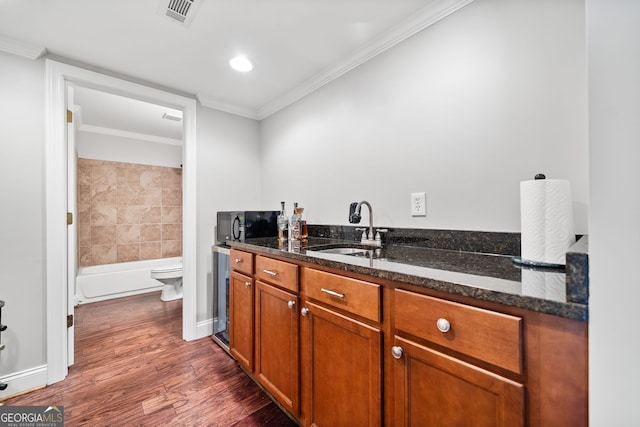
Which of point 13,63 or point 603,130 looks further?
point 13,63

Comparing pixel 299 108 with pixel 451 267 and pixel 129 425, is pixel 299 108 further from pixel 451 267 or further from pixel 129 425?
pixel 129 425

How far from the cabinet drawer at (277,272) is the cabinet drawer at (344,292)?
0.24 ft

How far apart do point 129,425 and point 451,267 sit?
5.80 ft

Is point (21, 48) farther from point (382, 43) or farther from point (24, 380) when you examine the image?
point (382, 43)

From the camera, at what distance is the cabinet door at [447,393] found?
660 mm

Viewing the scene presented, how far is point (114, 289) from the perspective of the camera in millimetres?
3527

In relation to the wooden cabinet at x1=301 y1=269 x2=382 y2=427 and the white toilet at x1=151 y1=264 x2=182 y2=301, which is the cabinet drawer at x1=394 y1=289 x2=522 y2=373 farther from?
the white toilet at x1=151 y1=264 x2=182 y2=301

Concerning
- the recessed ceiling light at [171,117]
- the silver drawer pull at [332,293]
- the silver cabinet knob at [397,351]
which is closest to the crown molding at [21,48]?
the recessed ceiling light at [171,117]

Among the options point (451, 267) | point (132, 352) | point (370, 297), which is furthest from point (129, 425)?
point (451, 267)

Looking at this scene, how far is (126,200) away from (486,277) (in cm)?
460

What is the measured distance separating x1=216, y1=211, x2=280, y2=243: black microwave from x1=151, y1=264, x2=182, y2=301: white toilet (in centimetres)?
123

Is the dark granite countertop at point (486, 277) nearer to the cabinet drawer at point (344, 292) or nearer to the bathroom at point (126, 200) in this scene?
the cabinet drawer at point (344, 292)

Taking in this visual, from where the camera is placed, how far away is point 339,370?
1.09m

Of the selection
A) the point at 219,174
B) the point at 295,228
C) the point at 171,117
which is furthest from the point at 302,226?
the point at 171,117
